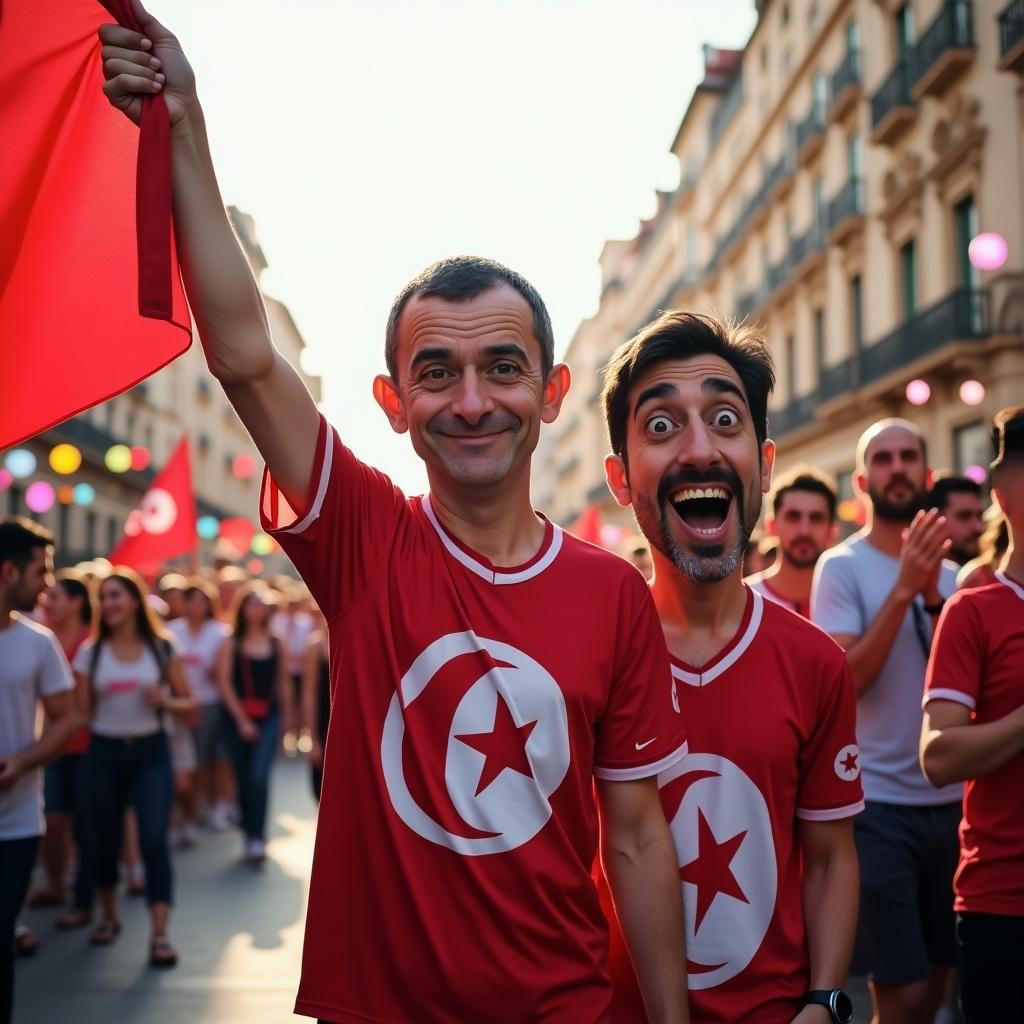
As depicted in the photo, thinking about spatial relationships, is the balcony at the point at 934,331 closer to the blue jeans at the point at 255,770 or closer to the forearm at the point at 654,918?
the blue jeans at the point at 255,770

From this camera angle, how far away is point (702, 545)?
2635mm

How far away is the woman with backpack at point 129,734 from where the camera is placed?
697cm

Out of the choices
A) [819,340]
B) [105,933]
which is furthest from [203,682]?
[819,340]

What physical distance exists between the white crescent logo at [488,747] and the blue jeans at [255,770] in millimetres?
7873

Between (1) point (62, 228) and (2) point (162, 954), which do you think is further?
(2) point (162, 954)

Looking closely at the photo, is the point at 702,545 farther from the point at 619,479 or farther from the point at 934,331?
the point at 934,331

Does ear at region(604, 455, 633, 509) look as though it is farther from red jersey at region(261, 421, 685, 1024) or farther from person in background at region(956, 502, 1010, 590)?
person in background at region(956, 502, 1010, 590)

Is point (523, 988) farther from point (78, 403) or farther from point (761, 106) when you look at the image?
point (761, 106)

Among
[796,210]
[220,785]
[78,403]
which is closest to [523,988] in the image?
[78,403]

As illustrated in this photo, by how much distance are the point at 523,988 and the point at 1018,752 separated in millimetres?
1721

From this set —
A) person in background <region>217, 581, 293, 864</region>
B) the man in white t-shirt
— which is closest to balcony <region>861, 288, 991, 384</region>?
person in background <region>217, 581, 293, 864</region>

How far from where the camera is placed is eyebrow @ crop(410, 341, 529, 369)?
2.38 meters

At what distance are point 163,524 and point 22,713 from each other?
7712 mm

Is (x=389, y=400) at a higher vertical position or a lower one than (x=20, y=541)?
higher
